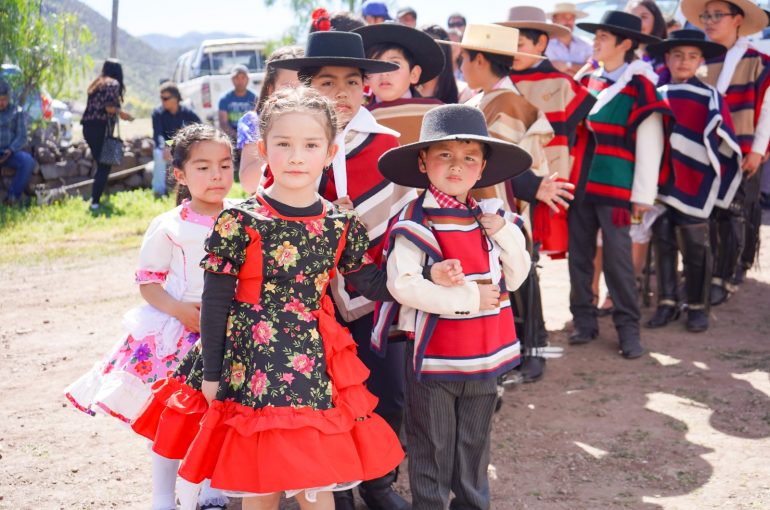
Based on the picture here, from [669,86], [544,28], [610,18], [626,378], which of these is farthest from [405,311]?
[669,86]

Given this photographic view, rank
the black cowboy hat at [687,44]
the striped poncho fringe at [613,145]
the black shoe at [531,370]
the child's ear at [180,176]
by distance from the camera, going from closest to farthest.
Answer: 1. the child's ear at [180,176]
2. the black shoe at [531,370]
3. the striped poncho fringe at [613,145]
4. the black cowboy hat at [687,44]

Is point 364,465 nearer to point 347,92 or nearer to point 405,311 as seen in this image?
point 405,311

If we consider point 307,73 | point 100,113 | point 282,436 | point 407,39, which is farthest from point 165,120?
point 282,436

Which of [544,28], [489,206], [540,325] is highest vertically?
[544,28]

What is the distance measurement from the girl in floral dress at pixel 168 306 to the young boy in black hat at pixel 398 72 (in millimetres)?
809

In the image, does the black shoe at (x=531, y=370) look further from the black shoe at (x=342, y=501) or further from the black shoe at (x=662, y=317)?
the black shoe at (x=342, y=501)

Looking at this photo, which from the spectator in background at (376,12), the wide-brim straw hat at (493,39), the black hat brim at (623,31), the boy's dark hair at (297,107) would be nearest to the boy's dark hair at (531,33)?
the black hat brim at (623,31)

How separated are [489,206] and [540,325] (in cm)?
208

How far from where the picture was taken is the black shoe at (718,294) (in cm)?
703

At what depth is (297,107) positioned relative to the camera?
3004 mm

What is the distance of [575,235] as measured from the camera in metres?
6.20

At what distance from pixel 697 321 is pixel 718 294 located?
2.40ft

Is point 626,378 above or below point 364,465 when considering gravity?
below

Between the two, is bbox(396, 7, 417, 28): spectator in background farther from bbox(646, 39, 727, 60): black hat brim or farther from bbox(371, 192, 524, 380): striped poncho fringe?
bbox(371, 192, 524, 380): striped poncho fringe
